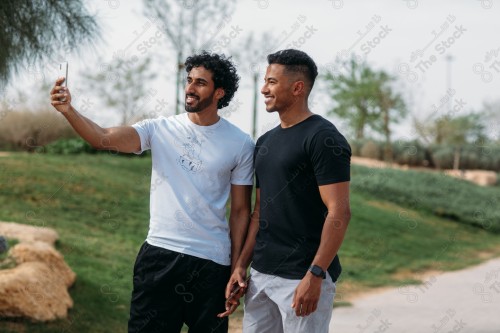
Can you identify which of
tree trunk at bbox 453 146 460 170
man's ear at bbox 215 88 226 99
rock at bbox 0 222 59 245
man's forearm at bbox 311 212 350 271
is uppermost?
man's ear at bbox 215 88 226 99

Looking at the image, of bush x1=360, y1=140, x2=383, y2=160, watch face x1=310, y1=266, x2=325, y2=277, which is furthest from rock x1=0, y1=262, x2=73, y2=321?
bush x1=360, y1=140, x2=383, y2=160

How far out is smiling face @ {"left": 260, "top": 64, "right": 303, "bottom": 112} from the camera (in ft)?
10.4

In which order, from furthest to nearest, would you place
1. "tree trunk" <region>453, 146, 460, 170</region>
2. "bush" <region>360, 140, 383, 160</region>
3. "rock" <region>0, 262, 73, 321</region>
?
"tree trunk" <region>453, 146, 460, 170</region>
"bush" <region>360, 140, 383, 160</region>
"rock" <region>0, 262, 73, 321</region>

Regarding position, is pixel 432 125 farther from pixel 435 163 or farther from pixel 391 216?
pixel 391 216

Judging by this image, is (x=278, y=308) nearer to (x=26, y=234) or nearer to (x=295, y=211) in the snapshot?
(x=295, y=211)

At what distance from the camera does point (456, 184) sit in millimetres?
24875

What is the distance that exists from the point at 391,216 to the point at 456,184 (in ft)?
27.8

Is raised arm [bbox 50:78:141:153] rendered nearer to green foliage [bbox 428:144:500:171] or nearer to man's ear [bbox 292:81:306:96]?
man's ear [bbox 292:81:306:96]

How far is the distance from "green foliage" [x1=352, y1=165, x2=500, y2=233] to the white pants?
16.8 metres

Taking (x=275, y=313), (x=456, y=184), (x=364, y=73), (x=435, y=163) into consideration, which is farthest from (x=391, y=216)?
(x=364, y=73)

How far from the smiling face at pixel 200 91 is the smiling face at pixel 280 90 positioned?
36cm

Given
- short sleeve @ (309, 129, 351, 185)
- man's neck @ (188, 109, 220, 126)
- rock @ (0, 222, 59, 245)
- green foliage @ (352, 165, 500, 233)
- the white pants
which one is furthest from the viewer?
green foliage @ (352, 165, 500, 233)

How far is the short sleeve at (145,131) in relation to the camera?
340cm

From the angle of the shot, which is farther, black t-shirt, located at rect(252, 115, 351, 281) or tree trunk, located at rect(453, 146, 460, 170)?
tree trunk, located at rect(453, 146, 460, 170)
